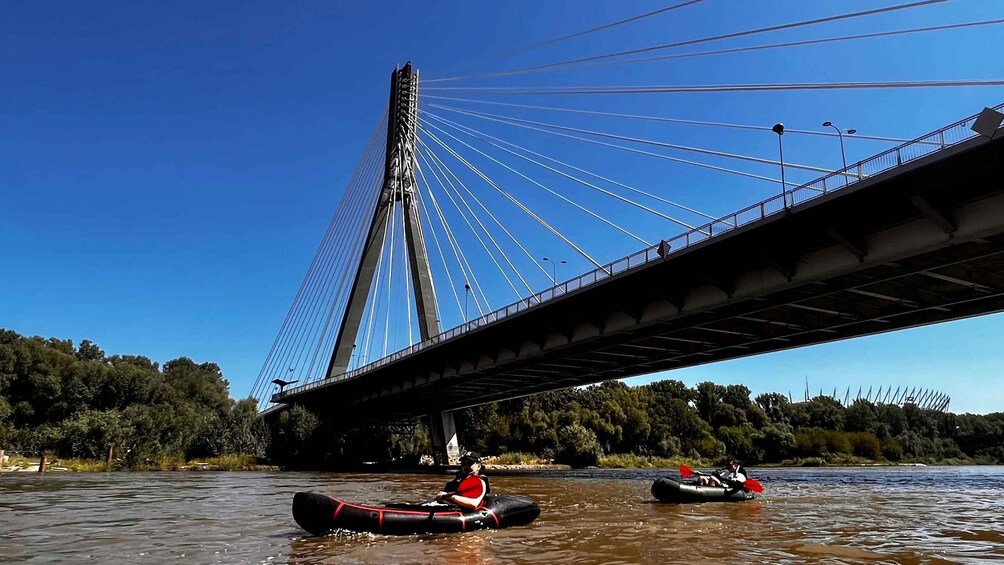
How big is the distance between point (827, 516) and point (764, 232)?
9673 millimetres

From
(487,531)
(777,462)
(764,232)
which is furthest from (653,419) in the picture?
(487,531)

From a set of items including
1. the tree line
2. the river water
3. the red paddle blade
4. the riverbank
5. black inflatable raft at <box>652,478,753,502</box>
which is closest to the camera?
the river water

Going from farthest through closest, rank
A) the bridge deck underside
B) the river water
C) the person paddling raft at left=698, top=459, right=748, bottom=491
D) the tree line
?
the tree line < the person paddling raft at left=698, top=459, right=748, bottom=491 < the bridge deck underside < the river water

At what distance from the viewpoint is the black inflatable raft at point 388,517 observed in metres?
10.8

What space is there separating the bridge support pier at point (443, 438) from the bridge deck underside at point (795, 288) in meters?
16.1

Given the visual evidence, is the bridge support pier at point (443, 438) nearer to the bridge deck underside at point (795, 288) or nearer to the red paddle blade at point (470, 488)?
the bridge deck underside at point (795, 288)

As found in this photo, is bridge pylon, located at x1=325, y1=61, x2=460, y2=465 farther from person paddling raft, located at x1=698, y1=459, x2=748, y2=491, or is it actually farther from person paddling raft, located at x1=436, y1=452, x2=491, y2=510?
person paddling raft, located at x1=436, y1=452, x2=491, y2=510

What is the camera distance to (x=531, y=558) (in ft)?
31.1

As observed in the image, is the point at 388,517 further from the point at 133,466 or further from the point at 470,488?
the point at 133,466

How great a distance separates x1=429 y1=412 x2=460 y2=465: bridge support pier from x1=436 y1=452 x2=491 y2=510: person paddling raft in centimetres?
4334

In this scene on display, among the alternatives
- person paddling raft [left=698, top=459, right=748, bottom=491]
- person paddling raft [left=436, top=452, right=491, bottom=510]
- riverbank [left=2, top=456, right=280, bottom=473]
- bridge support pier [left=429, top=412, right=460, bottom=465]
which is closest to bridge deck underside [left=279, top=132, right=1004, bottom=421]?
person paddling raft [left=698, top=459, right=748, bottom=491]

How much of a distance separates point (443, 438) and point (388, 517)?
47.1 meters

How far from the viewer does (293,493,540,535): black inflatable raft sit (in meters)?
10.8

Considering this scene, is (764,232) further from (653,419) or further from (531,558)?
(653,419)
